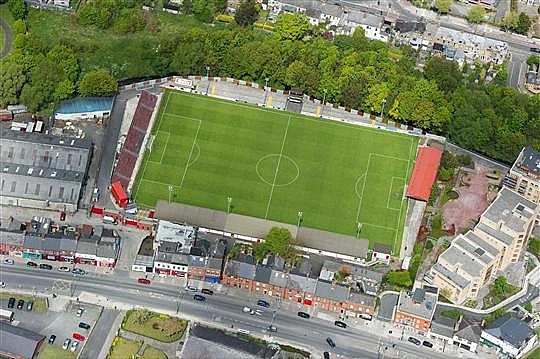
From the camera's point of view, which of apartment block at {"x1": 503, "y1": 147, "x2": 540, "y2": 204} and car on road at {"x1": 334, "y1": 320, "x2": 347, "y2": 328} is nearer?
car on road at {"x1": 334, "y1": 320, "x2": 347, "y2": 328}

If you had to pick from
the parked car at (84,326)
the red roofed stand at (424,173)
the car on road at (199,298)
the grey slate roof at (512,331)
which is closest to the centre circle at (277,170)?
the red roofed stand at (424,173)

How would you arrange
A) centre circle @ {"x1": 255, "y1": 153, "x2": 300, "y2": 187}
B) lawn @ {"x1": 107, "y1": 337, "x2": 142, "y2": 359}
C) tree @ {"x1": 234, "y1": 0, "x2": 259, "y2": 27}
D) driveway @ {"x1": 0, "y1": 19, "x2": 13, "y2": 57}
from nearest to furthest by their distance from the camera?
1. lawn @ {"x1": 107, "y1": 337, "x2": 142, "y2": 359}
2. centre circle @ {"x1": 255, "y1": 153, "x2": 300, "y2": 187}
3. driveway @ {"x1": 0, "y1": 19, "x2": 13, "y2": 57}
4. tree @ {"x1": 234, "y1": 0, "x2": 259, "y2": 27}

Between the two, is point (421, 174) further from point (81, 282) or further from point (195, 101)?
point (81, 282)

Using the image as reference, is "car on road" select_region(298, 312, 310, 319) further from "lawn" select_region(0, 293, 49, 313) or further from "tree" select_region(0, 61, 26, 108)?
"tree" select_region(0, 61, 26, 108)

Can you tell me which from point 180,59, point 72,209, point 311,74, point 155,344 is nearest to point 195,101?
point 180,59

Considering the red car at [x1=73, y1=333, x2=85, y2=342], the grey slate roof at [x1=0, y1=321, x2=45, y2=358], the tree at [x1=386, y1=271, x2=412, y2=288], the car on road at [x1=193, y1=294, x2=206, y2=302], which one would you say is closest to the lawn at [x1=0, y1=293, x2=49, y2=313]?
the red car at [x1=73, y1=333, x2=85, y2=342]

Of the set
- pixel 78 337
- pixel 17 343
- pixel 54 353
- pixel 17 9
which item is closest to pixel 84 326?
pixel 78 337

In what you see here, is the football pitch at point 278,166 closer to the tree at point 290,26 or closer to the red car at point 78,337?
the tree at point 290,26
